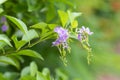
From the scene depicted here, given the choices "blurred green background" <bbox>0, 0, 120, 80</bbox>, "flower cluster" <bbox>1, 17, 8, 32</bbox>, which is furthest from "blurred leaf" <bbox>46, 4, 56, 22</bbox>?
"flower cluster" <bbox>1, 17, 8, 32</bbox>

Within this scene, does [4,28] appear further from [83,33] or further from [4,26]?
[83,33]

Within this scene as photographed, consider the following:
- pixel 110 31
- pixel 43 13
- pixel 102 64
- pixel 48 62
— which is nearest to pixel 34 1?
pixel 43 13

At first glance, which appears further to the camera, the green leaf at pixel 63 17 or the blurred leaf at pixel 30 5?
the blurred leaf at pixel 30 5

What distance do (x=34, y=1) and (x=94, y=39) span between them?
44.1 inches

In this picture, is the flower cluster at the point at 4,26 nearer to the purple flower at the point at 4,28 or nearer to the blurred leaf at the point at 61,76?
the purple flower at the point at 4,28

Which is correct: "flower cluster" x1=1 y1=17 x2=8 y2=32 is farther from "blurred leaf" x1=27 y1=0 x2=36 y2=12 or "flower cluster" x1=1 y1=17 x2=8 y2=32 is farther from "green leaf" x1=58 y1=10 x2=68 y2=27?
"green leaf" x1=58 y1=10 x2=68 y2=27

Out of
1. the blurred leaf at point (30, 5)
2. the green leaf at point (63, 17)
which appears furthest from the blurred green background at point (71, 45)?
the green leaf at point (63, 17)

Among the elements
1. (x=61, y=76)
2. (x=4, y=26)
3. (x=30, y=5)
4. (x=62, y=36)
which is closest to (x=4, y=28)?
(x=4, y=26)

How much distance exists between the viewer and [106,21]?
188 inches

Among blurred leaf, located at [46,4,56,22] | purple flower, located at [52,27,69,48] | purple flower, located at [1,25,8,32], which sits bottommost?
purple flower, located at [52,27,69,48]

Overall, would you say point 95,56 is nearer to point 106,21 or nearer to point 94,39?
point 94,39

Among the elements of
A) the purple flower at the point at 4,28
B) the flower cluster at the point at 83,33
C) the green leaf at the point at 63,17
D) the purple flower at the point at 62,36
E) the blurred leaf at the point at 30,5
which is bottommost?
the purple flower at the point at 62,36

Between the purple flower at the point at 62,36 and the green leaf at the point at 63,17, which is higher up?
the green leaf at the point at 63,17

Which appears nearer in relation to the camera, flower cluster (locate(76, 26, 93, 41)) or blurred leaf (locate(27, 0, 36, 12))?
flower cluster (locate(76, 26, 93, 41))
